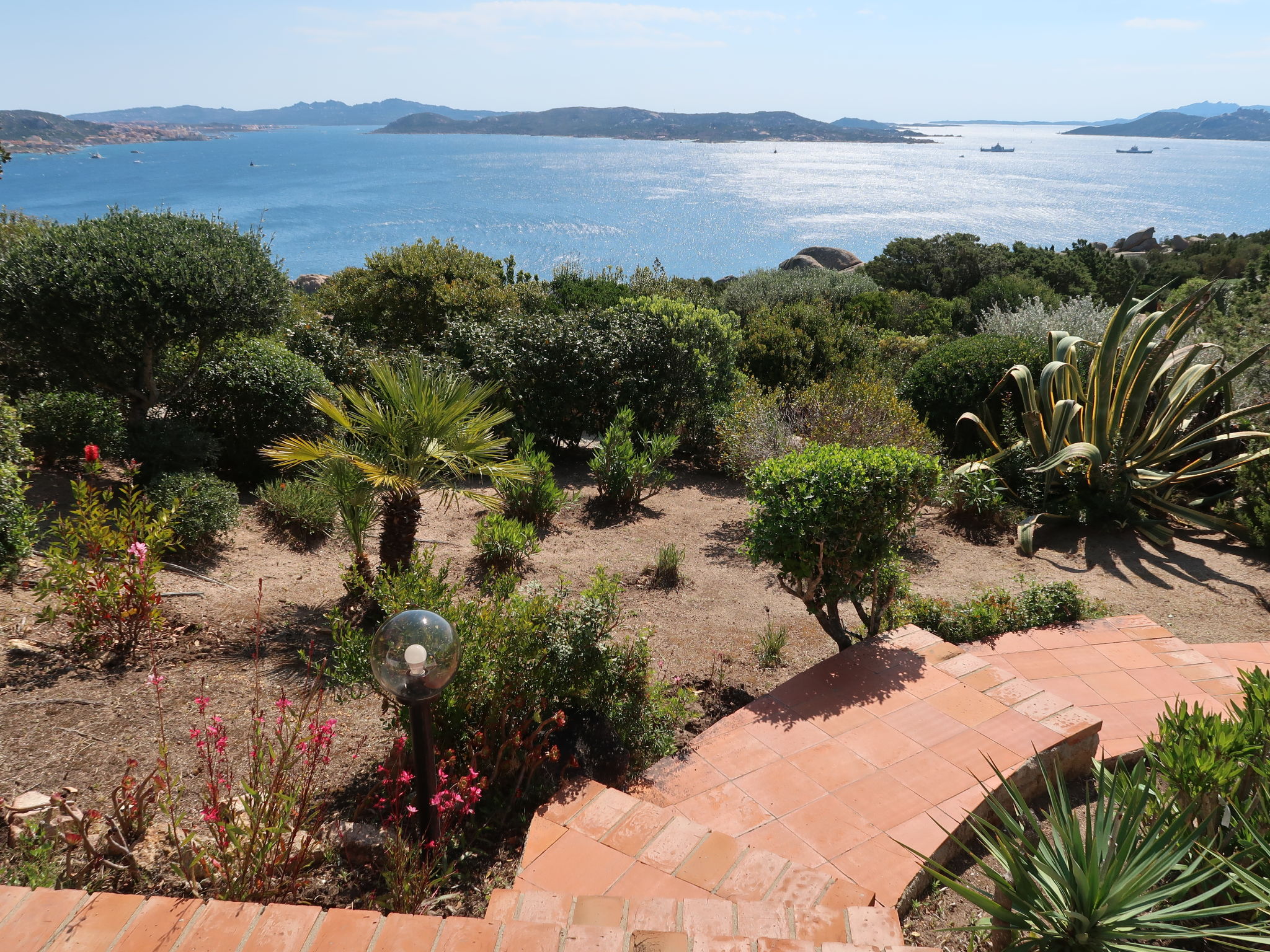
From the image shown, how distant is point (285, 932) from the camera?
2.36 metres

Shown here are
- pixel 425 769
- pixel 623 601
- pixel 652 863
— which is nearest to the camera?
pixel 425 769

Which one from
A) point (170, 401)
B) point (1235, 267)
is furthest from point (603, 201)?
point (170, 401)

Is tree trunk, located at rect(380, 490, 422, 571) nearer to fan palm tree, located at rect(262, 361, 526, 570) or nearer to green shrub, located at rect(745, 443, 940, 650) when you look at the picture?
fan palm tree, located at rect(262, 361, 526, 570)

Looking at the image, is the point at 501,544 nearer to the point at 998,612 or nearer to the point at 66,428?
the point at 998,612

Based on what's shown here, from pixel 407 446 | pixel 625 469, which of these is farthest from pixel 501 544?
pixel 625 469

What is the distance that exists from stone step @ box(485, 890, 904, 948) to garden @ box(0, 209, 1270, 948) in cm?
35

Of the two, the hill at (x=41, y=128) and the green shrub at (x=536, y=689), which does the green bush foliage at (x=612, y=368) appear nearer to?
the green shrub at (x=536, y=689)

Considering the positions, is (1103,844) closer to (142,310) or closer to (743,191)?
(142,310)

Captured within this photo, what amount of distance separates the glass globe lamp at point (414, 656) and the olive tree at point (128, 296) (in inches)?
243

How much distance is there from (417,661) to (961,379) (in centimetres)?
912

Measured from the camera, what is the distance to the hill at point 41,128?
134875 millimetres

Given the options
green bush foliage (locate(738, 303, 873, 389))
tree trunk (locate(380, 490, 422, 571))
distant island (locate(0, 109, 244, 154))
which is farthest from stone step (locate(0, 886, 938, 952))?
distant island (locate(0, 109, 244, 154))

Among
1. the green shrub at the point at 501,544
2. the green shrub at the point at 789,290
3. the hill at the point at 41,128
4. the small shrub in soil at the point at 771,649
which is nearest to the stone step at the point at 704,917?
the small shrub in soil at the point at 771,649

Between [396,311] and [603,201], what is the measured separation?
8876 centimetres
